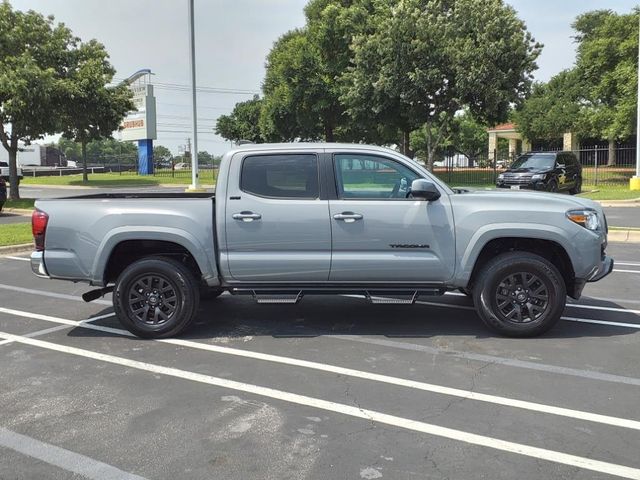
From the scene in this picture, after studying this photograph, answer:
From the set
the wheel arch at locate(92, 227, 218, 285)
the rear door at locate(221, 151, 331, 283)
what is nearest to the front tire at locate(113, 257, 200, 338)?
the wheel arch at locate(92, 227, 218, 285)

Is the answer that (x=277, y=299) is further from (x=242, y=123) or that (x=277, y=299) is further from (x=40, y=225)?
(x=242, y=123)

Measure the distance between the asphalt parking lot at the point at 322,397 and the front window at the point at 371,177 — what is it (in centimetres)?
145

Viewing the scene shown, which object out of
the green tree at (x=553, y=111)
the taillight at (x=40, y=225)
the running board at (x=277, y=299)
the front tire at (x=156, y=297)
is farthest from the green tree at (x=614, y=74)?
the taillight at (x=40, y=225)

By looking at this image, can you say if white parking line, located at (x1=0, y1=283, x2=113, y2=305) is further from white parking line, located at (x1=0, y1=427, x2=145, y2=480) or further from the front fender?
the front fender

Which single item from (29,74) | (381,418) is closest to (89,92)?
(29,74)

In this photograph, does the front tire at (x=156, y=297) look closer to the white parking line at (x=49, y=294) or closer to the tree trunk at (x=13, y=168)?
the white parking line at (x=49, y=294)

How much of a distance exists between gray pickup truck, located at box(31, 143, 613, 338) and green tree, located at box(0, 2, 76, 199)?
617 inches

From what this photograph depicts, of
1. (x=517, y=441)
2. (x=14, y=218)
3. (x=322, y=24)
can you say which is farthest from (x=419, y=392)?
(x=322, y=24)

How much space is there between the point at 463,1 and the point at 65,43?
56.8 feet

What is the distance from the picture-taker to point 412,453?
3607 millimetres

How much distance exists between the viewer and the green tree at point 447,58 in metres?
26.4

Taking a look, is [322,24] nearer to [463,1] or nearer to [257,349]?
[463,1]

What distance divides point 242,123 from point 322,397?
54.7 m

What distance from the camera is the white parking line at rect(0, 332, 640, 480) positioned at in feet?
11.4
